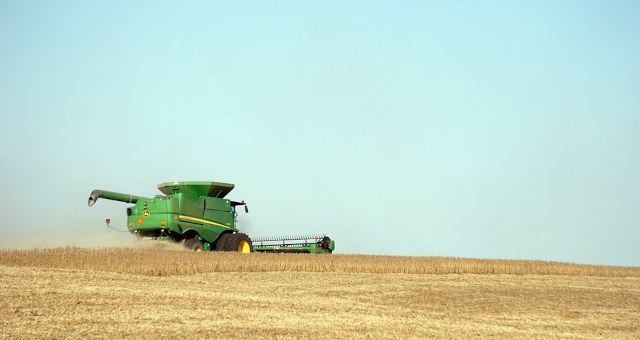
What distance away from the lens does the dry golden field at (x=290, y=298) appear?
12.4m

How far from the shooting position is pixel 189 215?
28.8 metres

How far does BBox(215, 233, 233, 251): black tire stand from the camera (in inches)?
1187

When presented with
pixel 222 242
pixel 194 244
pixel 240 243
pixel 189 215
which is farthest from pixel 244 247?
pixel 189 215

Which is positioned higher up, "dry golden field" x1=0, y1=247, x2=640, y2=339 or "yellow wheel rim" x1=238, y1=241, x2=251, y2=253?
"yellow wheel rim" x1=238, y1=241, x2=251, y2=253

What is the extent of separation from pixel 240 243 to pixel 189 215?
116 inches

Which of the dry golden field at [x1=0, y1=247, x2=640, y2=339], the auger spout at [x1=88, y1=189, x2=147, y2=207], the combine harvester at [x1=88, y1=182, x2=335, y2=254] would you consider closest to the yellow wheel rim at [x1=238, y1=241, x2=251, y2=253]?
the combine harvester at [x1=88, y1=182, x2=335, y2=254]

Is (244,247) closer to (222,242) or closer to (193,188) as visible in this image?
(222,242)

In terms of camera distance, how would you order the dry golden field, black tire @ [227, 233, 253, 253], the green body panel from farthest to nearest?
black tire @ [227, 233, 253, 253]
the green body panel
the dry golden field

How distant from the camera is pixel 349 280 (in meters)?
21.7

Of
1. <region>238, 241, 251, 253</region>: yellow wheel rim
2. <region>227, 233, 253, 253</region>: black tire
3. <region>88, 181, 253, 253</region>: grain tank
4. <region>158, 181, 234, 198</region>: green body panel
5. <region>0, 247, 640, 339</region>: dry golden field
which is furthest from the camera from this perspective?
<region>238, 241, 251, 253</region>: yellow wheel rim

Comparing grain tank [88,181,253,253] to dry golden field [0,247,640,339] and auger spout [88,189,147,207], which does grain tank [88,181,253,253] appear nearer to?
auger spout [88,189,147,207]

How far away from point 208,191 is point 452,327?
18.3 metres

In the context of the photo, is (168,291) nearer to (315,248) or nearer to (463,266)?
(463,266)

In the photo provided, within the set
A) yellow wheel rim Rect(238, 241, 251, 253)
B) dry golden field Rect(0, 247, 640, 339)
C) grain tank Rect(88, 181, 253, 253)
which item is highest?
grain tank Rect(88, 181, 253, 253)
